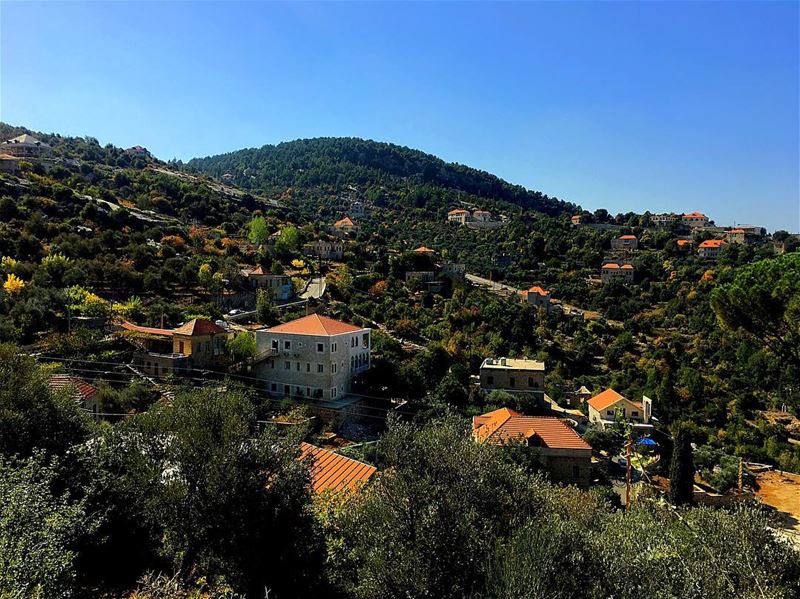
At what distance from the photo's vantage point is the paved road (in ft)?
150

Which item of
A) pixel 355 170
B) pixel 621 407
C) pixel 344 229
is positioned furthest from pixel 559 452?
pixel 355 170

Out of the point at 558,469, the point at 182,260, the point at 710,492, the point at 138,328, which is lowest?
the point at 710,492

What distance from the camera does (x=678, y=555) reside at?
7.36 m

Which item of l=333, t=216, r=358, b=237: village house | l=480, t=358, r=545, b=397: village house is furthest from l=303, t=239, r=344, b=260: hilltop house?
l=480, t=358, r=545, b=397: village house

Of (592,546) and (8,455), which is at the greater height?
(592,546)

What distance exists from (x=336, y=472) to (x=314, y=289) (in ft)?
109

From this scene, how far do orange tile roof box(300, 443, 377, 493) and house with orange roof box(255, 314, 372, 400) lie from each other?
377 inches

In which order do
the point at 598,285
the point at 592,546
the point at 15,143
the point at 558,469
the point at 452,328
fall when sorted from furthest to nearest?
the point at 15,143 → the point at 598,285 → the point at 452,328 → the point at 558,469 → the point at 592,546

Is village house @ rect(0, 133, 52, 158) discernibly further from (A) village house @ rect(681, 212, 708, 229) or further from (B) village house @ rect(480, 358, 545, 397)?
(A) village house @ rect(681, 212, 708, 229)

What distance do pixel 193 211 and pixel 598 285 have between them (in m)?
56.0

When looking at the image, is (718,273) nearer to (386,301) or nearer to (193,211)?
(386,301)

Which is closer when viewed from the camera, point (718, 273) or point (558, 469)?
point (558, 469)

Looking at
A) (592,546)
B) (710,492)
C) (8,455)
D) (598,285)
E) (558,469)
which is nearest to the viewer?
(592,546)

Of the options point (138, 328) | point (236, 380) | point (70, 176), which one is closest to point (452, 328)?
point (236, 380)
